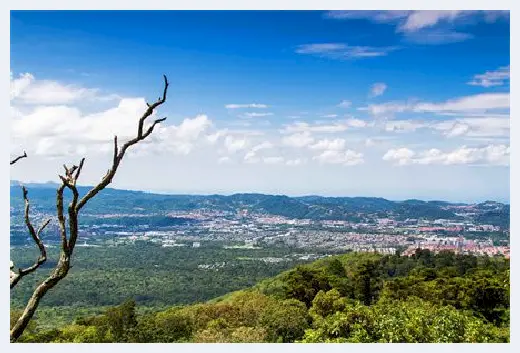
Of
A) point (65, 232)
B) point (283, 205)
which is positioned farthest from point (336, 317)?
point (283, 205)

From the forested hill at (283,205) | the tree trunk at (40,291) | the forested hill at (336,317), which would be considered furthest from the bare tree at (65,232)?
the forested hill at (283,205)

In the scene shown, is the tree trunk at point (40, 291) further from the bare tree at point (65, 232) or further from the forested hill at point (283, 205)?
the forested hill at point (283, 205)

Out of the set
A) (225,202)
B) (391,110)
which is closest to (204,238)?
(225,202)

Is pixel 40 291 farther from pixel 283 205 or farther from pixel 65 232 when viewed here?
pixel 283 205

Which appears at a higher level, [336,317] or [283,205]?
[283,205]

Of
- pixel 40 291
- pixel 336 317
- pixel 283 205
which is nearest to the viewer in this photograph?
pixel 40 291
